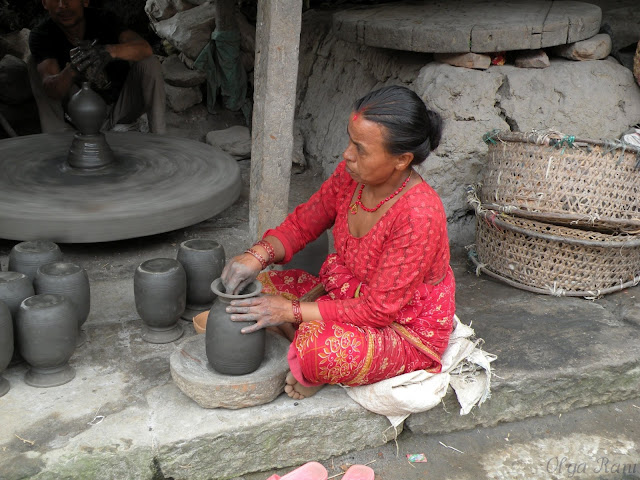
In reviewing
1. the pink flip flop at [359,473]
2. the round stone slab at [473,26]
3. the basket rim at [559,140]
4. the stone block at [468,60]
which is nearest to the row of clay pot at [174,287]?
the pink flip flop at [359,473]

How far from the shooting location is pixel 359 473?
2373 mm

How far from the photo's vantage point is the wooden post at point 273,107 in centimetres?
279

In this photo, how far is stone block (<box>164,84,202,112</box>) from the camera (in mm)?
5832

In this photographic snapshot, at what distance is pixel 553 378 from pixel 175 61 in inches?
186

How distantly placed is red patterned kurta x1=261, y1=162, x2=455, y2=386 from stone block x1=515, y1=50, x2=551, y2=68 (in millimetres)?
1808

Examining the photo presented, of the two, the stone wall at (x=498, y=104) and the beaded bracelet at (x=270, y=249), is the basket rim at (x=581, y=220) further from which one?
the beaded bracelet at (x=270, y=249)

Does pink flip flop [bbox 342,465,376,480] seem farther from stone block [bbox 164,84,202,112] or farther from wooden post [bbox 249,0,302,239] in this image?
stone block [bbox 164,84,202,112]

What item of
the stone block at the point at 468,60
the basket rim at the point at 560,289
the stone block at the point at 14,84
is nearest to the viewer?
the basket rim at the point at 560,289

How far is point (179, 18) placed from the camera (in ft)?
20.8

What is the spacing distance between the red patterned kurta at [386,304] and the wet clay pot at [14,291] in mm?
990

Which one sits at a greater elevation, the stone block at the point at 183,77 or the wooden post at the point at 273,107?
the wooden post at the point at 273,107

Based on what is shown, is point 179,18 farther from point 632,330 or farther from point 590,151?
point 632,330

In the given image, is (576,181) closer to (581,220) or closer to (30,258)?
(581,220)

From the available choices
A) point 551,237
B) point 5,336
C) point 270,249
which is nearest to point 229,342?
point 270,249
